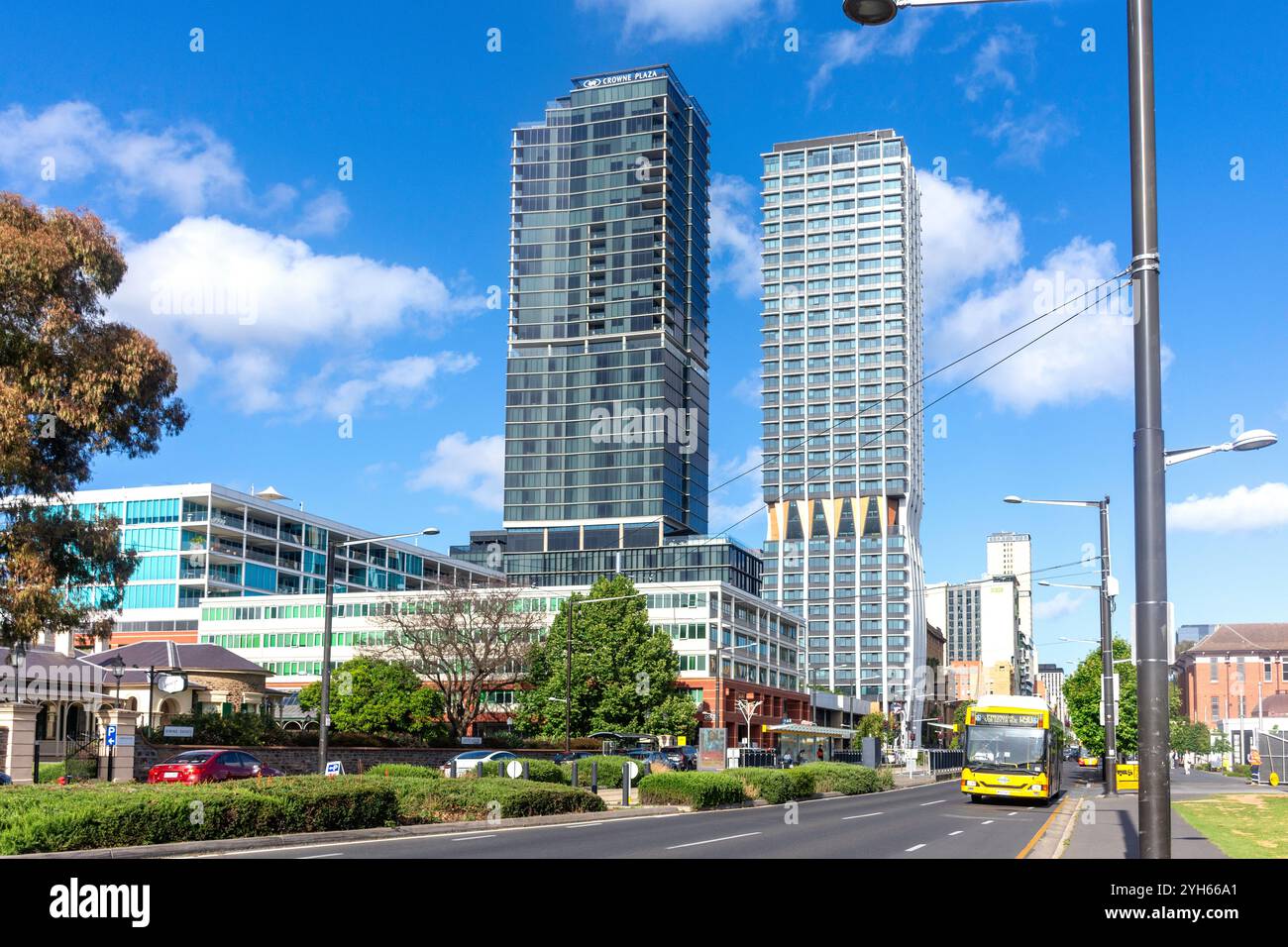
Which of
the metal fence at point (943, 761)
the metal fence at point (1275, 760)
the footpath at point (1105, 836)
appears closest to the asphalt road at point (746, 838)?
the footpath at point (1105, 836)

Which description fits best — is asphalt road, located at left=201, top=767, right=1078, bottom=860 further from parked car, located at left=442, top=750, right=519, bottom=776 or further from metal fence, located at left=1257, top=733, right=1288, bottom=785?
metal fence, located at left=1257, top=733, right=1288, bottom=785

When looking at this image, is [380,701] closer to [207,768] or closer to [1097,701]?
[207,768]

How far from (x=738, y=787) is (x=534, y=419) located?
16547 cm

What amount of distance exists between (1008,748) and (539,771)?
50.9 ft

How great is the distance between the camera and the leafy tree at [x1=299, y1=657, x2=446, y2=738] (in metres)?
67.9

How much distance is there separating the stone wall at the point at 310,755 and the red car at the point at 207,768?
1820mm

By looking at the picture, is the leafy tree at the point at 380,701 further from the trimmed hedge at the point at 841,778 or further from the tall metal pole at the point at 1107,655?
the tall metal pole at the point at 1107,655

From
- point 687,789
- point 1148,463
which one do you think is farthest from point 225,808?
point 687,789

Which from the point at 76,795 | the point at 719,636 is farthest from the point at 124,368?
the point at 719,636

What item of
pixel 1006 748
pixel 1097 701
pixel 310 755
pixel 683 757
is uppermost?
pixel 1006 748

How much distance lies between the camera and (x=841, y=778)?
4650 centimetres

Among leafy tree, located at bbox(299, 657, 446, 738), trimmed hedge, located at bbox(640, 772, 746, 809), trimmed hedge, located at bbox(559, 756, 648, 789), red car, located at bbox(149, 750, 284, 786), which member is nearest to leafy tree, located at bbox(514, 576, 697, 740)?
leafy tree, located at bbox(299, 657, 446, 738)

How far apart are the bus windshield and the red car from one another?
2285cm
